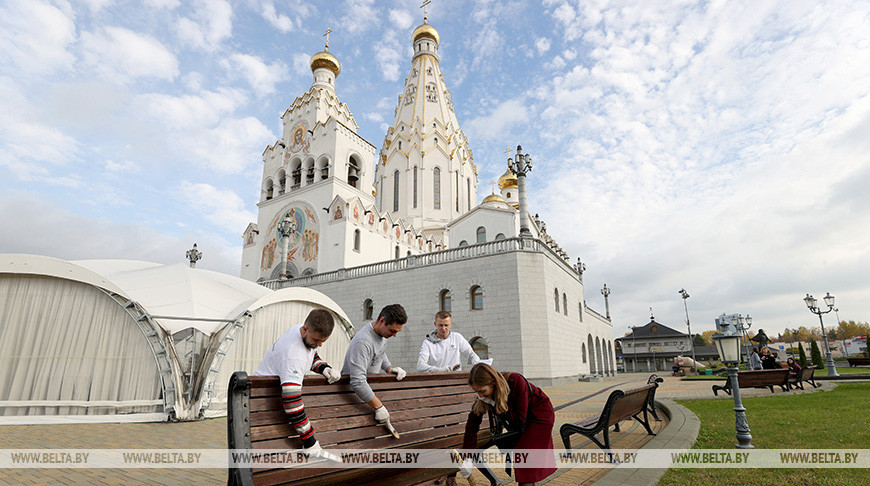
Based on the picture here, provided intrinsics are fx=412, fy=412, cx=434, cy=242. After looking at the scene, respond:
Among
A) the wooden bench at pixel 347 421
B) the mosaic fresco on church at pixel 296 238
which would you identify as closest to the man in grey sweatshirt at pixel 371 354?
the wooden bench at pixel 347 421

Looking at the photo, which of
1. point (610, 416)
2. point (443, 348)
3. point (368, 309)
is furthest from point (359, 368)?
point (368, 309)

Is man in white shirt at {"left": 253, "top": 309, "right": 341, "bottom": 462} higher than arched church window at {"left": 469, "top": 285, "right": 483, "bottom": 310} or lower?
lower

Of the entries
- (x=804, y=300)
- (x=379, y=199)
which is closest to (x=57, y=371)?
(x=804, y=300)

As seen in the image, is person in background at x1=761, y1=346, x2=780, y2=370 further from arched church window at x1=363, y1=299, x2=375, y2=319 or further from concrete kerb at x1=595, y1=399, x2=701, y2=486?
arched church window at x1=363, y1=299, x2=375, y2=319

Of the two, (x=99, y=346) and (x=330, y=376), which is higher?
(x=99, y=346)

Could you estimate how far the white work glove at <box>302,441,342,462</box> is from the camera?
118 inches

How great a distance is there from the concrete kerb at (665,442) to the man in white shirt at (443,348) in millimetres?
2135

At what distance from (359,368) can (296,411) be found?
0.70m

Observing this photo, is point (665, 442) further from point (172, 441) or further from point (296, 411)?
point (172, 441)

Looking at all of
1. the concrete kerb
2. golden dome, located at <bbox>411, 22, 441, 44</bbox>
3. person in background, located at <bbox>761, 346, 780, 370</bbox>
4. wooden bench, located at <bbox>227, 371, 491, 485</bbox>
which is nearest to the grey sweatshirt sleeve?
wooden bench, located at <bbox>227, 371, 491, 485</bbox>

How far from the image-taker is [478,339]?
20953mm

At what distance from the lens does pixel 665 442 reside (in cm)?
554

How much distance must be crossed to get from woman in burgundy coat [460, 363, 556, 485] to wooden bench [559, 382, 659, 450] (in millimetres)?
1517

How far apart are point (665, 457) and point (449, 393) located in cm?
260
